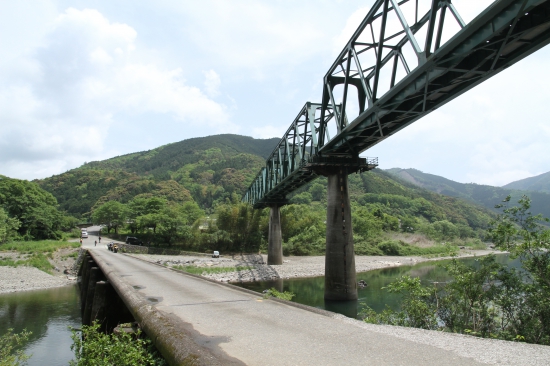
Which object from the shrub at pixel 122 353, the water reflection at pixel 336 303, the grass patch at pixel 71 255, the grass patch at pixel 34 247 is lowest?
the water reflection at pixel 336 303

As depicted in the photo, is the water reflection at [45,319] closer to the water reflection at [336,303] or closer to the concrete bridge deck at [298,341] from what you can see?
the concrete bridge deck at [298,341]

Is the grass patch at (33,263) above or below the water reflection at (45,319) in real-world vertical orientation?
above

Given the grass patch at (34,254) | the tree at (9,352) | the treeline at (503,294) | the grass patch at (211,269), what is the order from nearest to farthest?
the tree at (9,352) < the treeline at (503,294) < the grass patch at (211,269) < the grass patch at (34,254)

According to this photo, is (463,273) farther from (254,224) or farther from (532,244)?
(254,224)

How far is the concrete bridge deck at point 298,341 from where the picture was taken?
545cm

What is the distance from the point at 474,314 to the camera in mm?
12219

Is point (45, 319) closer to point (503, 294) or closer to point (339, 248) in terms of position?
point (339, 248)

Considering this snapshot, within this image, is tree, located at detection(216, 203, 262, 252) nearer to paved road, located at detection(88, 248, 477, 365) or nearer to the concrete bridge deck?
paved road, located at detection(88, 248, 477, 365)

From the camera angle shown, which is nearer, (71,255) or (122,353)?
(122,353)

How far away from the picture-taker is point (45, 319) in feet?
79.0

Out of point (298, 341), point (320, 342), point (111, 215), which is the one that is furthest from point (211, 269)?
point (111, 215)

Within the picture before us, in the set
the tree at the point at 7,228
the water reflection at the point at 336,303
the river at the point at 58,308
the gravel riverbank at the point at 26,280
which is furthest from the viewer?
the tree at the point at 7,228

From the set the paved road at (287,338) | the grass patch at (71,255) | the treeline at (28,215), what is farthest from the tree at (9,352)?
the treeline at (28,215)

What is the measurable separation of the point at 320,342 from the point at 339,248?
22772 millimetres
